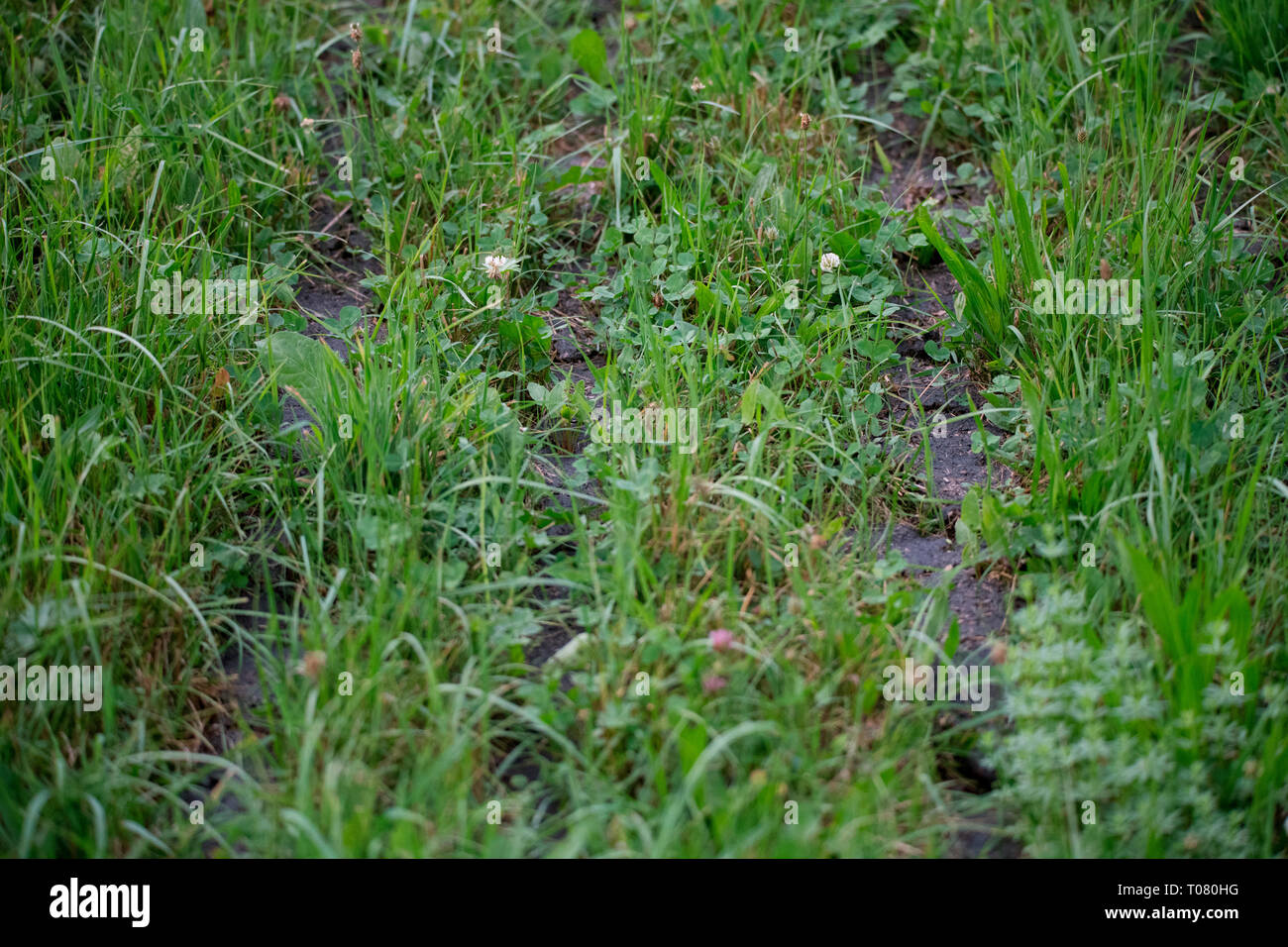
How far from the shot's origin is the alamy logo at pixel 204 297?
2840mm

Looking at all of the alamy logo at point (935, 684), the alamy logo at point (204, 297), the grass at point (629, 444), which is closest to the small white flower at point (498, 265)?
the grass at point (629, 444)

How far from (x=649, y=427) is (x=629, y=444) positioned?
7cm

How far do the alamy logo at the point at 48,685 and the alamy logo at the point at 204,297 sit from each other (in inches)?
41.2

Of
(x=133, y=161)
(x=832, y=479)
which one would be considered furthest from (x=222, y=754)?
(x=133, y=161)

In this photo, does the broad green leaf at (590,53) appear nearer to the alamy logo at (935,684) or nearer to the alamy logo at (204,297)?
the alamy logo at (204,297)

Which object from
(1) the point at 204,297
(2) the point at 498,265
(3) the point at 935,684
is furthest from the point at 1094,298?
(1) the point at 204,297

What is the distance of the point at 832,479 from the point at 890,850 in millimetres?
994

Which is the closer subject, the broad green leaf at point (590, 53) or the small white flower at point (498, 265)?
the small white flower at point (498, 265)

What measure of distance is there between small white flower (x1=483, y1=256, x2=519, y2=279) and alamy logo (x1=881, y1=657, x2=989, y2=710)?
62.4 inches
